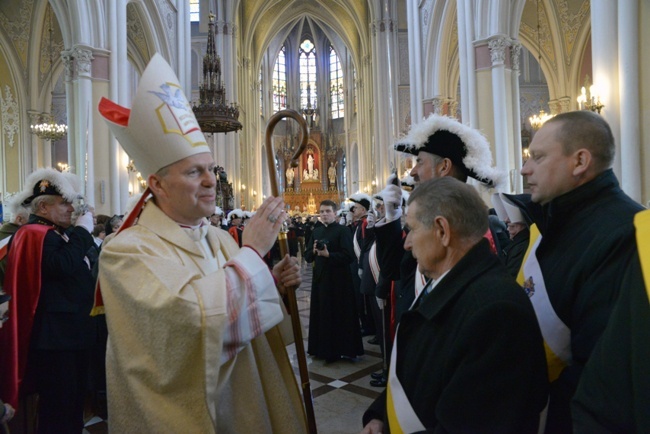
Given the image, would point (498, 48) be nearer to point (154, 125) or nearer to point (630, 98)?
point (630, 98)

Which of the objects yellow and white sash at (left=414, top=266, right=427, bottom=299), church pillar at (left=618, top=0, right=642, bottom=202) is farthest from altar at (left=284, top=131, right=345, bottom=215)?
yellow and white sash at (left=414, top=266, right=427, bottom=299)

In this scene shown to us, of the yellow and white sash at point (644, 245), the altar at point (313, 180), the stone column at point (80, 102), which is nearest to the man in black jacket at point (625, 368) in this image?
the yellow and white sash at point (644, 245)

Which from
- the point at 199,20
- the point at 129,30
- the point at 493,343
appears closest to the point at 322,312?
the point at 493,343

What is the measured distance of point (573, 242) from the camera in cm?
156

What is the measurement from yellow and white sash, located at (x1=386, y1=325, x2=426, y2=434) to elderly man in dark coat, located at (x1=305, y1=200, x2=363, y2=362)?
395 centimetres

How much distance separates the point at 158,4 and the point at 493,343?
47.2 feet

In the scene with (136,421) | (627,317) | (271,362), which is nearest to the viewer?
(627,317)

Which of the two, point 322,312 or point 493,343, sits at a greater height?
point 493,343

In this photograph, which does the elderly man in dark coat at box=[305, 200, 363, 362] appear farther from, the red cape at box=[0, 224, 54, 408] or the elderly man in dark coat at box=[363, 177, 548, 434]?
the elderly man in dark coat at box=[363, 177, 548, 434]

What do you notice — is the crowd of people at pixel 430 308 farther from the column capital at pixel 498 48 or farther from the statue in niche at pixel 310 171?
the statue in niche at pixel 310 171

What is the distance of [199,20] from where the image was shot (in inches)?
862

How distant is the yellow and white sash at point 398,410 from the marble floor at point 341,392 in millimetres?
2365

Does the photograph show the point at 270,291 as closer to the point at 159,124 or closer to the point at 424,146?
the point at 159,124

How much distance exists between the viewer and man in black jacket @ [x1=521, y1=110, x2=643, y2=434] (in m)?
1.37
